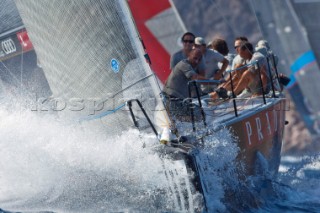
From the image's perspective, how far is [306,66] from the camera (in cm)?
920

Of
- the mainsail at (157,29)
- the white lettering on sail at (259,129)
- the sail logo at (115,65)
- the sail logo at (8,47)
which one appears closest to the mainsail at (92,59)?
the sail logo at (115,65)

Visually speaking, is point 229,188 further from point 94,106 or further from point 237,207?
point 94,106

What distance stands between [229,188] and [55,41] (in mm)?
1681

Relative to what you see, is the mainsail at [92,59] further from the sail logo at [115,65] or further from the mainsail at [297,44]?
the mainsail at [297,44]

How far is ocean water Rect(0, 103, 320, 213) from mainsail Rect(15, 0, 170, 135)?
0.16m

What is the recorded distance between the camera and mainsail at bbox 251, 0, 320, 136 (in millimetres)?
8758

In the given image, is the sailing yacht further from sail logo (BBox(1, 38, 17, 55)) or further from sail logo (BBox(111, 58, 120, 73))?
sail logo (BBox(1, 38, 17, 55))

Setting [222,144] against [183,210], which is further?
[222,144]

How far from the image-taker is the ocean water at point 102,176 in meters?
3.99

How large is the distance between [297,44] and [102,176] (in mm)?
5611

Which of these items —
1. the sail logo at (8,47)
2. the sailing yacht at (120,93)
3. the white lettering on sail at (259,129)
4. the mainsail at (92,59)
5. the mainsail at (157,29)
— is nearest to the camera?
the sailing yacht at (120,93)

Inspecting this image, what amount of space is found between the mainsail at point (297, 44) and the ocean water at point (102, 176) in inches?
155

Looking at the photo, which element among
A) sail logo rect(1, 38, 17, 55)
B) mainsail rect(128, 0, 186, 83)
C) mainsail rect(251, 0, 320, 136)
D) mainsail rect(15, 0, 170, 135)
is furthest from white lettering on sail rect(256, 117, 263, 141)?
mainsail rect(251, 0, 320, 136)

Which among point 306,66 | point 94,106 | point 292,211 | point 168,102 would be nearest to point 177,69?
point 168,102
